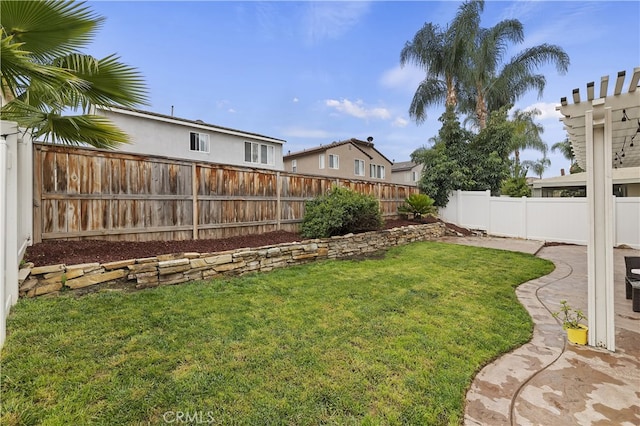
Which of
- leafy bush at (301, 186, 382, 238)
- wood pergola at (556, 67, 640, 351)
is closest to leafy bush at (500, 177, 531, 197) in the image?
leafy bush at (301, 186, 382, 238)

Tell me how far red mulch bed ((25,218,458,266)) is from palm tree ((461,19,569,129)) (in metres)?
15.8

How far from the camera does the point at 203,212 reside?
6.20m

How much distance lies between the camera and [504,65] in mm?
16312

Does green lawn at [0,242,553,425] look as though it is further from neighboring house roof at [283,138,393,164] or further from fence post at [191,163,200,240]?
neighboring house roof at [283,138,393,164]

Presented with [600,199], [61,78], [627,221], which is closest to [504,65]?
[627,221]

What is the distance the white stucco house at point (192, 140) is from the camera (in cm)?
1245

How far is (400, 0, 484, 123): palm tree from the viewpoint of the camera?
1516 centimetres

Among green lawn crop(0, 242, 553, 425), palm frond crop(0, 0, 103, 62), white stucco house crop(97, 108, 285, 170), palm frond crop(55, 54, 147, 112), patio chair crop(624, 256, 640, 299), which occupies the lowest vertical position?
green lawn crop(0, 242, 553, 425)

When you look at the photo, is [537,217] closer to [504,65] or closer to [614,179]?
[614,179]

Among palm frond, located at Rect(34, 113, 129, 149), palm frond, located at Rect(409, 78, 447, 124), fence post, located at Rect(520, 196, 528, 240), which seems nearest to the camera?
palm frond, located at Rect(34, 113, 129, 149)

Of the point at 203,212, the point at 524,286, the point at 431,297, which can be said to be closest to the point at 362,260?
the point at 431,297

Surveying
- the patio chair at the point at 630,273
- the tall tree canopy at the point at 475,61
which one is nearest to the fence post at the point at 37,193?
the patio chair at the point at 630,273

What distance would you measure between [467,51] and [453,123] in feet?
16.3

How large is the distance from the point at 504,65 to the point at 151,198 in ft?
64.8
